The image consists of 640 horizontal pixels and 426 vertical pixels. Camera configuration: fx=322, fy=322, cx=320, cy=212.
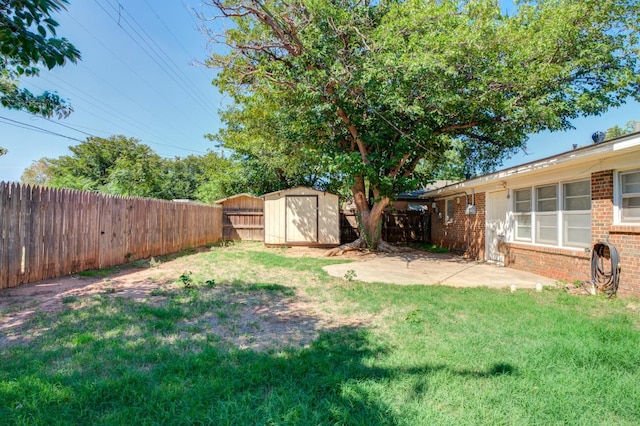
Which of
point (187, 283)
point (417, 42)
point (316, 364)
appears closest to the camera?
point (316, 364)

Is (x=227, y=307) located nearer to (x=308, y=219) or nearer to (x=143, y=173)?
(x=308, y=219)

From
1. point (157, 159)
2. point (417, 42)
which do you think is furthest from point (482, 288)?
point (157, 159)

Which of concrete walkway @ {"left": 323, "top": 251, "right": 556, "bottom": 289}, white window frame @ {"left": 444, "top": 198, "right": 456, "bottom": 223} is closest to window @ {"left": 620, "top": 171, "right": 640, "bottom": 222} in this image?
concrete walkway @ {"left": 323, "top": 251, "right": 556, "bottom": 289}

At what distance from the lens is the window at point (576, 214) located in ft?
20.1

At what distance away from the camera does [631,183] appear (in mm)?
5254

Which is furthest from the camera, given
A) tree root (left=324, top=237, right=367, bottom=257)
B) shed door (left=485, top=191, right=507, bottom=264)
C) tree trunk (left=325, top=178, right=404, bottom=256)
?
tree trunk (left=325, top=178, right=404, bottom=256)

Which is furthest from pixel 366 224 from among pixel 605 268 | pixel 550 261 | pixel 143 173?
pixel 143 173

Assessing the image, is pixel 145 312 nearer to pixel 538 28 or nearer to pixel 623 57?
pixel 538 28

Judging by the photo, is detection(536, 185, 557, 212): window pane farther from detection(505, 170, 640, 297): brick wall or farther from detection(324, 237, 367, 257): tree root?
→ detection(324, 237, 367, 257): tree root

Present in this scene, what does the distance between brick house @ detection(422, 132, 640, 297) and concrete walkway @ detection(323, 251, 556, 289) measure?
581 mm

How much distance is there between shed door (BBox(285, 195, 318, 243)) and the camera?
43.2 feet

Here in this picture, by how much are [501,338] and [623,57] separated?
10.0 meters

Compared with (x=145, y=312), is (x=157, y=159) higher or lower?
higher

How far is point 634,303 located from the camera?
4.85 meters
